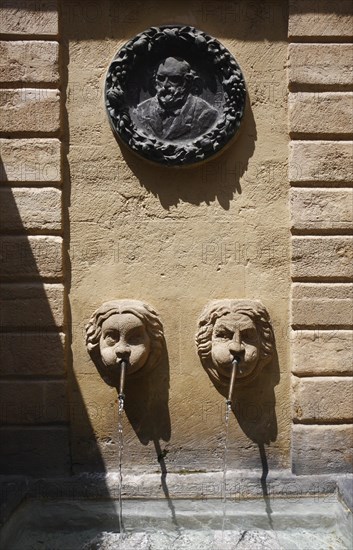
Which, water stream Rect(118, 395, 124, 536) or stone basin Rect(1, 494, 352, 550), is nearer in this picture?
stone basin Rect(1, 494, 352, 550)

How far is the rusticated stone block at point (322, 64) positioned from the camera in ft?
15.1

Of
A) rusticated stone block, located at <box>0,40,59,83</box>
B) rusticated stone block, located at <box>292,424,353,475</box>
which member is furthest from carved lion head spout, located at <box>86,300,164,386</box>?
rusticated stone block, located at <box>0,40,59,83</box>

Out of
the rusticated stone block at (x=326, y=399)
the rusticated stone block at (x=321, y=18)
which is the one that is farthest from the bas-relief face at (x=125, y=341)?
the rusticated stone block at (x=321, y=18)

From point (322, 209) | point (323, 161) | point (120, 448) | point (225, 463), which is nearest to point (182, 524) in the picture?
point (225, 463)

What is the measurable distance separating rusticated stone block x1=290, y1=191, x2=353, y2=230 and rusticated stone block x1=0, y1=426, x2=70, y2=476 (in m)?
2.39

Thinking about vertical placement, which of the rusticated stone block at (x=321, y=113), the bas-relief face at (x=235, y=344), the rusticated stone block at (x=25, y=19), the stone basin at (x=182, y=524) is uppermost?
the rusticated stone block at (x=25, y=19)

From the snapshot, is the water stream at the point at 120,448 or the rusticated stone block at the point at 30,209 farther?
the rusticated stone block at the point at 30,209

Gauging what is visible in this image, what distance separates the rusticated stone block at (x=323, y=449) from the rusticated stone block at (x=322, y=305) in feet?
2.56

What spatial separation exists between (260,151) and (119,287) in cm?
149

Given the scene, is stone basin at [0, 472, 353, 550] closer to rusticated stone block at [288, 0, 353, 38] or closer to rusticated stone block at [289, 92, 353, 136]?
rusticated stone block at [289, 92, 353, 136]

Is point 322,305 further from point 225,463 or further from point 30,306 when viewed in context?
point 30,306

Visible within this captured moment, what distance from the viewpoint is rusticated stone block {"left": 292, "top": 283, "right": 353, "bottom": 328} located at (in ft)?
15.2

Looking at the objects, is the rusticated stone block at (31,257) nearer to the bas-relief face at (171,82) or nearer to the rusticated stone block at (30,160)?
the rusticated stone block at (30,160)

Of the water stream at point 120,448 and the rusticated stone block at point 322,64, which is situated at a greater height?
the rusticated stone block at point 322,64
